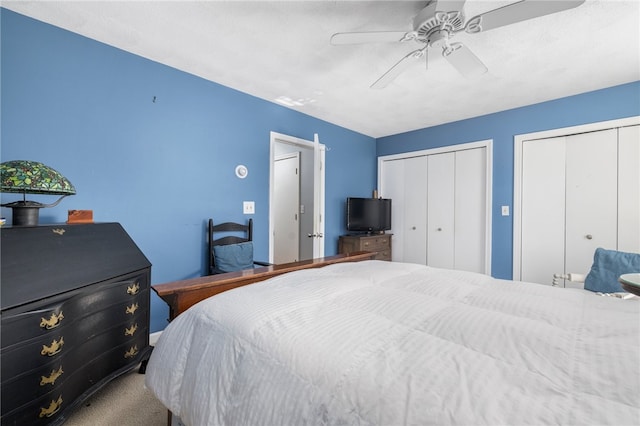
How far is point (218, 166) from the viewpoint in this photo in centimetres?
284

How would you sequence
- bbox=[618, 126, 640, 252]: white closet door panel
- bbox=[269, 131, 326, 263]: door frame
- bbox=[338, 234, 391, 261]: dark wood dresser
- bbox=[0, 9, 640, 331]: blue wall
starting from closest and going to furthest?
bbox=[0, 9, 640, 331]: blue wall < bbox=[618, 126, 640, 252]: white closet door panel < bbox=[269, 131, 326, 263]: door frame < bbox=[338, 234, 391, 261]: dark wood dresser

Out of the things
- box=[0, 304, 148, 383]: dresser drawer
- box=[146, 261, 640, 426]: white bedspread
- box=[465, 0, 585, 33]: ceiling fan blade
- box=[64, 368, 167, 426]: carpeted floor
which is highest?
box=[465, 0, 585, 33]: ceiling fan blade

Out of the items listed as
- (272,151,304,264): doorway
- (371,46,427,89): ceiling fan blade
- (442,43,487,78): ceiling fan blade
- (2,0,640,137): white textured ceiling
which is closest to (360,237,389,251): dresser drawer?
(272,151,304,264): doorway

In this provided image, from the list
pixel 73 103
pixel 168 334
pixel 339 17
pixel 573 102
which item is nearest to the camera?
pixel 168 334

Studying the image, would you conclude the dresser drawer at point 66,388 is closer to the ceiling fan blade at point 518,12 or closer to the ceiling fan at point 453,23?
the ceiling fan at point 453,23

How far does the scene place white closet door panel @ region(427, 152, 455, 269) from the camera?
13.2 ft

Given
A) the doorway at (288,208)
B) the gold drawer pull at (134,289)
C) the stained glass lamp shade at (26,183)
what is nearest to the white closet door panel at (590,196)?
the doorway at (288,208)

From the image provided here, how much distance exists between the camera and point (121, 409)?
5.42 feet

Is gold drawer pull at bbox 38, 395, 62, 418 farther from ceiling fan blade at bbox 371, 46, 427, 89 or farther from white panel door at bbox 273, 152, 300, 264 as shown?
white panel door at bbox 273, 152, 300, 264

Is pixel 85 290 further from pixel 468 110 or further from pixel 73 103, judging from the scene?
pixel 468 110

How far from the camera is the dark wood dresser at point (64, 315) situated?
1.20 meters

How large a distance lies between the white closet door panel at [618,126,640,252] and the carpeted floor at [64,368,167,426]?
4.21m

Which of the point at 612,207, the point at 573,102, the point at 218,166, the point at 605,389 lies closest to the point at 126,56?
the point at 218,166

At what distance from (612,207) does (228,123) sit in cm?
404
